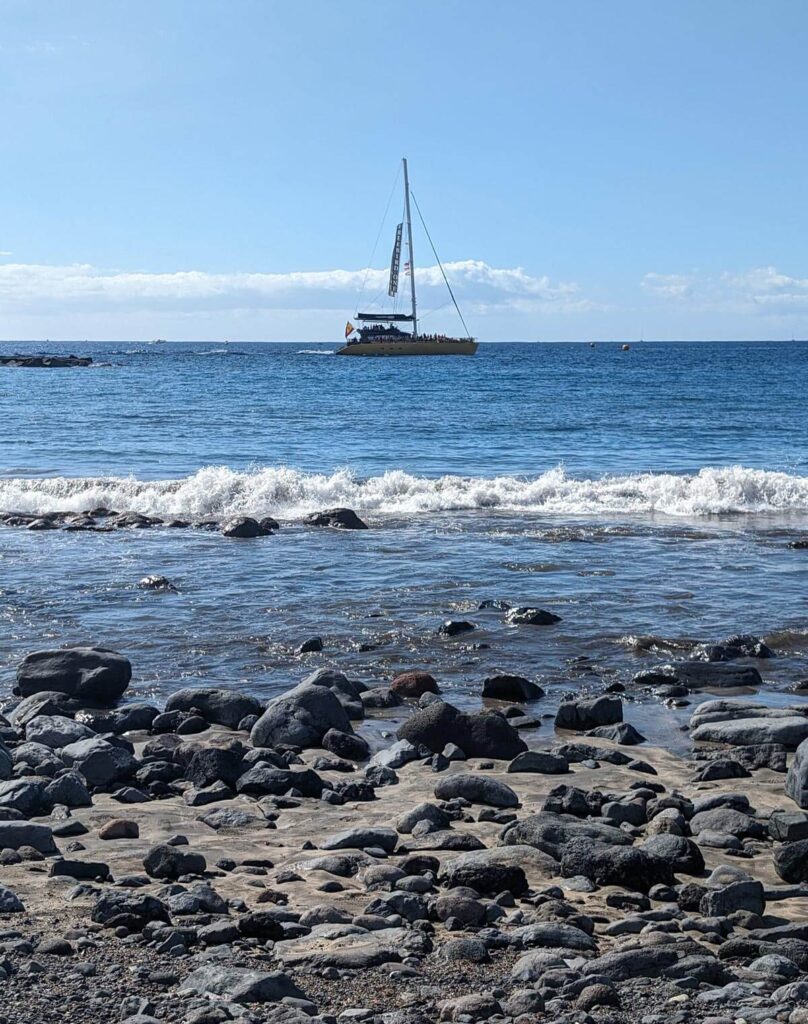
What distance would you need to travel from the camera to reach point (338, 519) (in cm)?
2284

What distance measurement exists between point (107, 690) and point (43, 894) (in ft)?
A: 16.7

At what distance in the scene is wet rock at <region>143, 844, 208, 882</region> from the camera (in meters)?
6.90

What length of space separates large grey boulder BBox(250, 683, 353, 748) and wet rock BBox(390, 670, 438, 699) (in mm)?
1153

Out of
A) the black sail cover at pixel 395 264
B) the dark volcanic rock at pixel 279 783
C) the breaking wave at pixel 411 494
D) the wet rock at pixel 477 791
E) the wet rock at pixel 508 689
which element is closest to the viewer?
the wet rock at pixel 477 791

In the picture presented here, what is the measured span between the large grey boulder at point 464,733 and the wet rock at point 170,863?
128 inches

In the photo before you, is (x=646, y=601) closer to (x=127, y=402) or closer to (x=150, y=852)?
(x=150, y=852)

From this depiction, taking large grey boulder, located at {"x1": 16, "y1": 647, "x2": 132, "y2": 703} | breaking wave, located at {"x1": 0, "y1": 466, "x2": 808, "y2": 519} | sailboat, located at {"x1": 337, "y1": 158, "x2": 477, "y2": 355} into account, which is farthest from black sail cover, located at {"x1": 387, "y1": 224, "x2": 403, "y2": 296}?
large grey boulder, located at {"x1": 16, "y1": 647, "x2": 132, "y2": 703}

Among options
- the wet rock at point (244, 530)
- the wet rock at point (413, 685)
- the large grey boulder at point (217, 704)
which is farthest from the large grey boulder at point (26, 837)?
the wet rock at point (244, 530)

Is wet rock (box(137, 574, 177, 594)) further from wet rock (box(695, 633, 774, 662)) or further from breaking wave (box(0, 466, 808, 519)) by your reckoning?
breaking wave (box(0, 466, 808, 519))

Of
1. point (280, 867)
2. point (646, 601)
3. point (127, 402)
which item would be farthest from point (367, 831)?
point (127, 402)

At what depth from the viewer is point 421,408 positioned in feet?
172

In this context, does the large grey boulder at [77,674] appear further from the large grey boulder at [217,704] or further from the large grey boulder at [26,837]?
the large grey boulder at [26,837]

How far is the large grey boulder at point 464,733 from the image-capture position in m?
9.84

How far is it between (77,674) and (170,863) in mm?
4940
